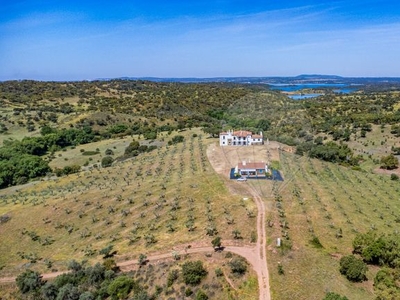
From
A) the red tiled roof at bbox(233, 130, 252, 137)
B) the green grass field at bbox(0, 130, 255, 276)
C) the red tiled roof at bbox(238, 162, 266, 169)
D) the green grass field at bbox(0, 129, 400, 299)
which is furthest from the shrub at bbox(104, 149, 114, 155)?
the red tiled roof at bbox(238, 162, 266, 169)

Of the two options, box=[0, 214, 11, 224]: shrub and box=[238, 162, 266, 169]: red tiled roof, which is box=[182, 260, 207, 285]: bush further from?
box=[0, 214, 11, 224]: shrub

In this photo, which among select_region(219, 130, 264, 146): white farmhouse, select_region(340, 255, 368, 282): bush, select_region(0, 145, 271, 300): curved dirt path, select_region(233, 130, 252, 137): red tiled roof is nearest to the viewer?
select_region(0, 145, 271, 300): curved dirt path

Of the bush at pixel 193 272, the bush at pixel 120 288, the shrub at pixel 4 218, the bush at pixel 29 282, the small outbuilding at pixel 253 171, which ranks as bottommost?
the shrub at pixel 4 218

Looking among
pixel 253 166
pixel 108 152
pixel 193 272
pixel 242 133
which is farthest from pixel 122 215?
pixel 108 152

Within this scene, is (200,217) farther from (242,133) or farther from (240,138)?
(242,133)

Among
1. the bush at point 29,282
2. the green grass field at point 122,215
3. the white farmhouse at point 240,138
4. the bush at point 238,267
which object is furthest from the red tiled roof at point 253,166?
the bush at point 29,282

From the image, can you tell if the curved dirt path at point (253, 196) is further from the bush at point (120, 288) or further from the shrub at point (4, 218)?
the shrub at point (4, 218)
